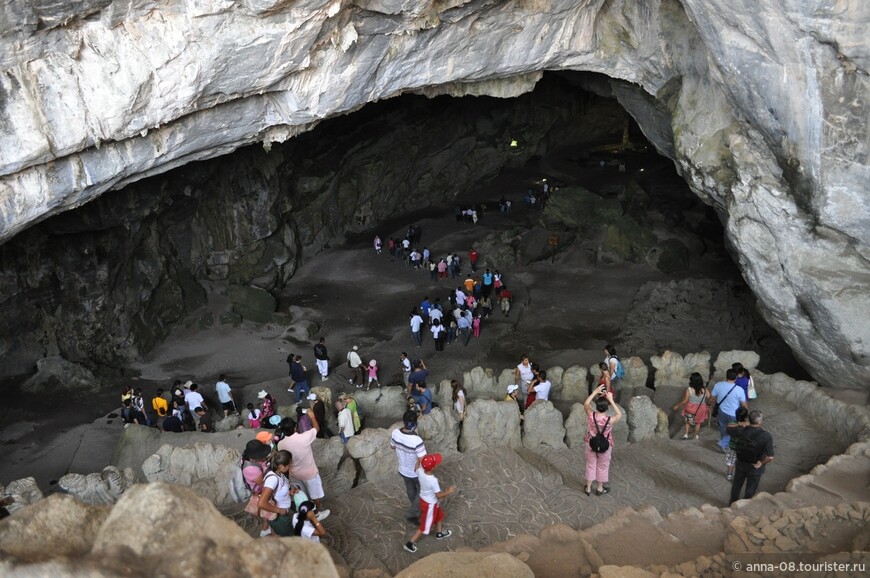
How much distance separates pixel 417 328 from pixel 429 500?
8605 mm

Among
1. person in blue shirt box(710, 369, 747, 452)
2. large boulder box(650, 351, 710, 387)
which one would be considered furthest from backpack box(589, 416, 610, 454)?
large boulder box(650, 351, 710, 387)

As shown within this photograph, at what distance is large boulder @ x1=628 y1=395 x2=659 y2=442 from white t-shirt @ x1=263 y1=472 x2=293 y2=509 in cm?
465

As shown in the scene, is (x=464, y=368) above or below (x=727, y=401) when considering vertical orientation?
below

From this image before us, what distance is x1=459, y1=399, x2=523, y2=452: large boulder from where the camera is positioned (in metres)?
8.77

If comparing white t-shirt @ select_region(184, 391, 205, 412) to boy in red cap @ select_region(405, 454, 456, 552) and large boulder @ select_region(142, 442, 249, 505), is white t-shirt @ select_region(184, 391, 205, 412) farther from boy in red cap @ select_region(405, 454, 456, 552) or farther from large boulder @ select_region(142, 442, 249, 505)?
boy in red cap @ select_region(405, 454, 456, 552)

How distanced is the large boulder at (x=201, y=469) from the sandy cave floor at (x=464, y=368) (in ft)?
3.63

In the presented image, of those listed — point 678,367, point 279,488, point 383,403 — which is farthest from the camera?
point 678,367

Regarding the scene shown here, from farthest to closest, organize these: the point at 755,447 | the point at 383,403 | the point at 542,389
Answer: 1. the point at 383,403
2. the point at 542,389
3. the point at 755,447

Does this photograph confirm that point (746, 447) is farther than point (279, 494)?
Yes

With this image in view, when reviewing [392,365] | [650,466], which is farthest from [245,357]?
[650,466]

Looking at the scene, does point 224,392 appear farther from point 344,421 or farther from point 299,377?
point 344,421

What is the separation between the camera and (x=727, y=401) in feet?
29.6

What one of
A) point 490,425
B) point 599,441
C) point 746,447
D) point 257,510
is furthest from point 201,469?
point 746,447

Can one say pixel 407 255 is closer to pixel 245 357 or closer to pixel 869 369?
pixel 245 357
